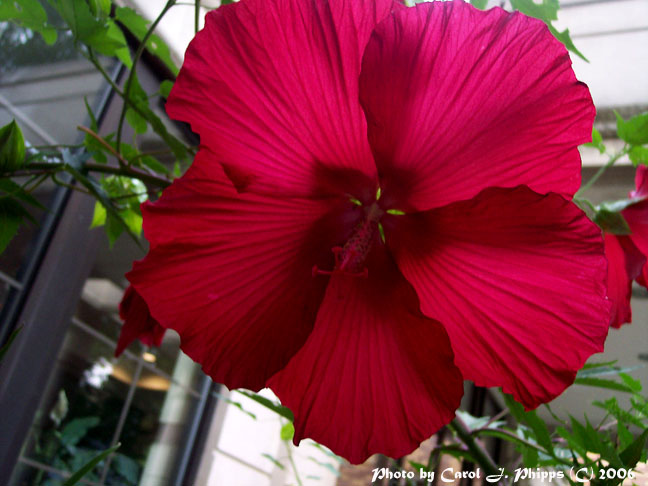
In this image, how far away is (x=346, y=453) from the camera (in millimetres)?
257

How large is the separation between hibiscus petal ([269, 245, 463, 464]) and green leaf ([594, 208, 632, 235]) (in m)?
0.23

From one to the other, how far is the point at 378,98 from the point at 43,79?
4.68 feet

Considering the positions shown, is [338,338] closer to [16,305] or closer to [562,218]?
[562,218]

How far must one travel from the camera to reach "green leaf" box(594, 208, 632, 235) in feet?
1.37

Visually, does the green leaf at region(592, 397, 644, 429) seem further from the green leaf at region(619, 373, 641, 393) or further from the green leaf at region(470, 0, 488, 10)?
the green leaf at region(470, 0, 488, 10)

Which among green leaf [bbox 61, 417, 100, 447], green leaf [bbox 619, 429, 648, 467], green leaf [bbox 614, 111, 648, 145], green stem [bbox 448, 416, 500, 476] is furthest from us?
green leaf [bbox 61, 417, 100, 447]

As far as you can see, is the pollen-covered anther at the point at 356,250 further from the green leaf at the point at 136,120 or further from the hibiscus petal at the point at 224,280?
the green leaf at the point at 136,120

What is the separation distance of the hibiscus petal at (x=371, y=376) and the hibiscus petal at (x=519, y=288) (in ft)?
0.06

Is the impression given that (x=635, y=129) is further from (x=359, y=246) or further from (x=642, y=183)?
(x=359, y=246)

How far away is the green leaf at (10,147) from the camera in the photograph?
406 mm

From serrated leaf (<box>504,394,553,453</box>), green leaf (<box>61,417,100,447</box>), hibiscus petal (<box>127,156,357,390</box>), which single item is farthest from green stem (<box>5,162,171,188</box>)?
green leaf (<box>61,417,100,447</box>)

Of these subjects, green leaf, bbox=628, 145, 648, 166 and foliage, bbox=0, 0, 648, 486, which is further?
green leaf, bbox=628, 145, 648, 166

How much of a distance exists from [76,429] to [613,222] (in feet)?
5.04

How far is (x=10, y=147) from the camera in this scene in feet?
1.34
